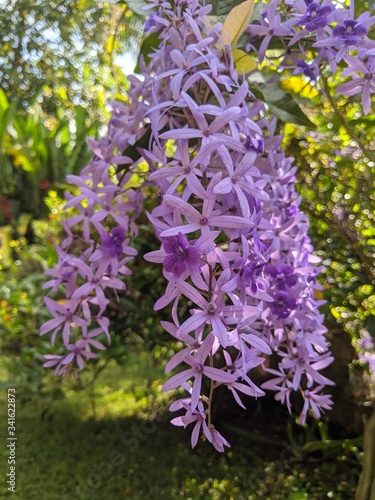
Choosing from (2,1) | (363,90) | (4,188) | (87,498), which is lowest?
(87,498)

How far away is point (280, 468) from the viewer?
1.19 m

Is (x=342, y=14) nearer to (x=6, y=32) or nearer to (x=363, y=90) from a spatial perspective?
(x=363, y=90)

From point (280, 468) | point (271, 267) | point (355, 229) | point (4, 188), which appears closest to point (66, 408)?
point (280, 468)

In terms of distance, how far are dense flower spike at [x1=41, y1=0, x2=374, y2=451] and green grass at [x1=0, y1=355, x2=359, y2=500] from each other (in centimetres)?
63

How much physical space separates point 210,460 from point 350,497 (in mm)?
330

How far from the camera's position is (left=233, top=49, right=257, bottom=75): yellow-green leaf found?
0.52 m

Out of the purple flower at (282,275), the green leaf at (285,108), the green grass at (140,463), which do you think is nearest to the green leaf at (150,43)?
the green leaf at (285,108)

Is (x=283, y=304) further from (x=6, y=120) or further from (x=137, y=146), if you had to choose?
(x=6, y=120)

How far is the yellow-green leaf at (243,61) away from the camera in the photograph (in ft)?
1.70

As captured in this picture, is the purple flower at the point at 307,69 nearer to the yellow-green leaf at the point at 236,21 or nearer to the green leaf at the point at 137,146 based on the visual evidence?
the yellow-green leaf at the point at 236,21

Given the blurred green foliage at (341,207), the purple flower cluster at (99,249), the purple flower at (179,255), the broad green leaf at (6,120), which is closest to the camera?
the purple flower at (179,255)

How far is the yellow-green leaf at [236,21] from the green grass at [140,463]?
89 cm

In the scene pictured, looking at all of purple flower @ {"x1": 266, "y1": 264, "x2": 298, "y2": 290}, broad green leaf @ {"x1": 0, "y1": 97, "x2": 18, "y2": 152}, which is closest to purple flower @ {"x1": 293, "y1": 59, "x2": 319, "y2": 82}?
purple flower @ {"x1": 266, "y1": 264, "x2": 298, "y2": 290}

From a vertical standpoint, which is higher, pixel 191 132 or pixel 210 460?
pixel 191 132
